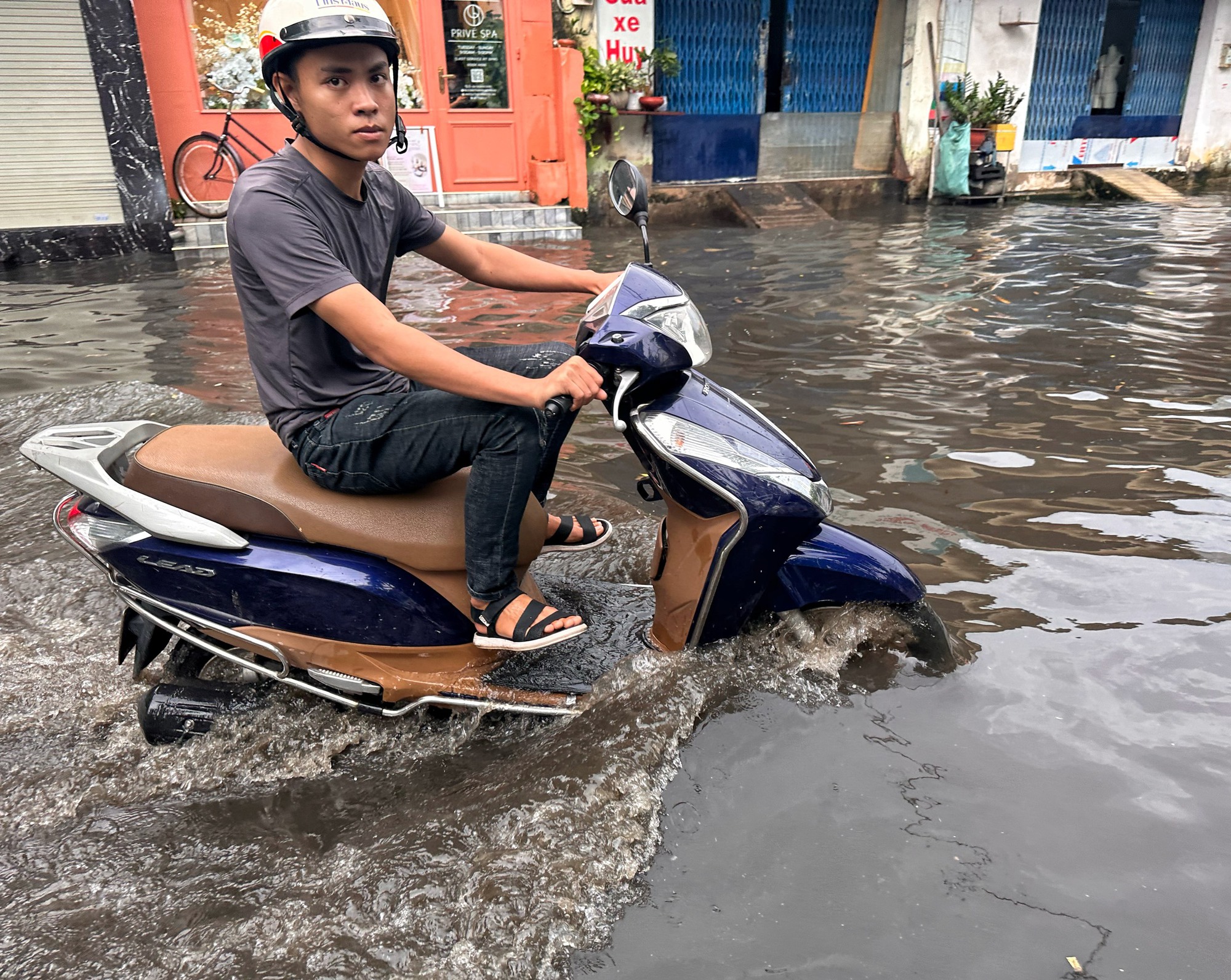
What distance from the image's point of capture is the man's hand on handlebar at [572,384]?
1.92 meters

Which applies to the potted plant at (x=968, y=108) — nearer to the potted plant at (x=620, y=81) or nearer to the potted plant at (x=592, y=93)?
the potted plant at (x=620, y=81)

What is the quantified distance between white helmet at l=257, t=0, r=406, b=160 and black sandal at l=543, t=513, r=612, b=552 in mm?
1336

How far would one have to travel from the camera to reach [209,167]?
10.4 metres

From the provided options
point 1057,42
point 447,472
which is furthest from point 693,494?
point 1057,42

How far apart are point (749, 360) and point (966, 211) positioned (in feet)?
30.4

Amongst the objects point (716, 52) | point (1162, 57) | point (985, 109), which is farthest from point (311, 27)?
point (1162, 57)

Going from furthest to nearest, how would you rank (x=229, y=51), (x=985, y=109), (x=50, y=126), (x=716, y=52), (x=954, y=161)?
(x=985, y=109), (x=954, y=161), (x=716, y=52), (x=229, y=51), (x=50, y=126)

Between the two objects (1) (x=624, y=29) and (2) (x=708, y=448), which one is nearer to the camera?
(2) (x=708, y=448)

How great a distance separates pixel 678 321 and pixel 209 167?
10.3m

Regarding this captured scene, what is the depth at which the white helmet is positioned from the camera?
6.20ft

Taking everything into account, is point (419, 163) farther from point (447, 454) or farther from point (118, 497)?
point (447, 454)

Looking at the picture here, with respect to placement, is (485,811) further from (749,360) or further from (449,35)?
(449,35)

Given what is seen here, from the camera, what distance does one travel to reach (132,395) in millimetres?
5008

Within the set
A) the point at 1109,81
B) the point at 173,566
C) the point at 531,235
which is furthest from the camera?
the point at 1109,81
